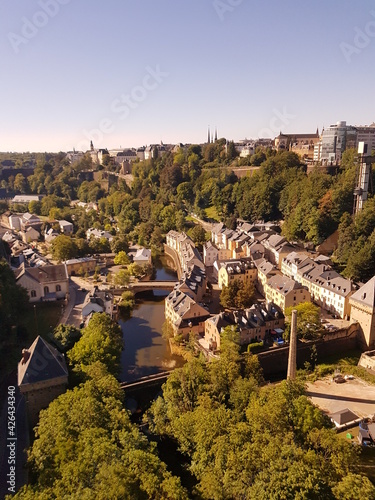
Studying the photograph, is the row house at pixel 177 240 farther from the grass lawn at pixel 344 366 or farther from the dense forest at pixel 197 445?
the dense forest at pixel 197 445

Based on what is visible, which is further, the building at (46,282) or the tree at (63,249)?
the tree at (63,249)

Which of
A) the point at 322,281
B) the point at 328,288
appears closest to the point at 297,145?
the point at 322,281

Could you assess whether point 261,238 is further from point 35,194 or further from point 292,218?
point 35,194

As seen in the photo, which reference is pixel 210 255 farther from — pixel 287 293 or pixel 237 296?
pixel 287 293

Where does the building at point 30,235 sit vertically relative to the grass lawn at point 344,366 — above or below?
above

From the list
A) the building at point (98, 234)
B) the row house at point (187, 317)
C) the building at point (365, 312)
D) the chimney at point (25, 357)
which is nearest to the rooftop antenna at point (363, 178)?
the building at point (365, 312)

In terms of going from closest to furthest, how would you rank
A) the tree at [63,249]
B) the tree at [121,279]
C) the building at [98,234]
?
the tree at [121,279], the tree at [63,249], the building at [98,234]

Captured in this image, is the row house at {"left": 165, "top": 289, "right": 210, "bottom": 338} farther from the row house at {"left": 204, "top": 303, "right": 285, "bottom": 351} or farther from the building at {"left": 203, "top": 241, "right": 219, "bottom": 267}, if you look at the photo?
the building at {"left": 203, "top": 241, "right": 219, "bottom": 267}
